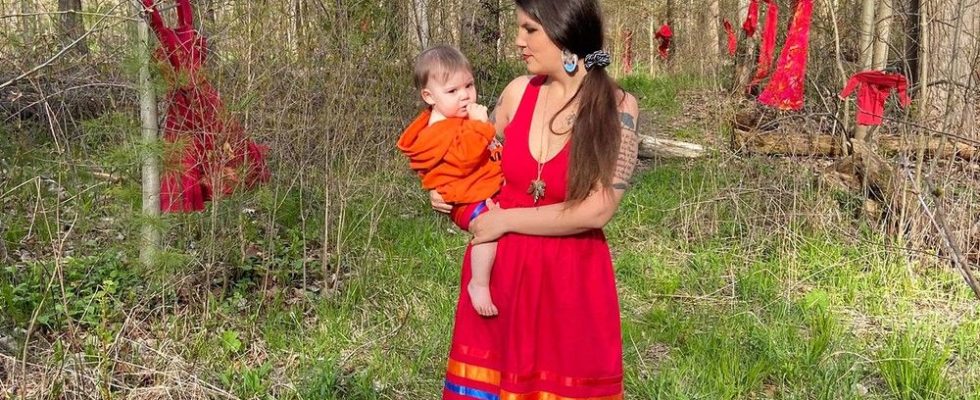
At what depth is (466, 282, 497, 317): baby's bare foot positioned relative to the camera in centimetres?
232

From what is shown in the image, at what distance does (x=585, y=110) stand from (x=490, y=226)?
1.31ft

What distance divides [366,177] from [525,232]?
109 inches

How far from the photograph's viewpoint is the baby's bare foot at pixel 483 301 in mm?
2320

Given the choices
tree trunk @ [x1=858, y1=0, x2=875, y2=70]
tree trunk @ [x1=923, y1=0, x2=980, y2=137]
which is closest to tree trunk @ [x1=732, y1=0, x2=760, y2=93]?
tree trunk @ [x1=858, y1=0, x2=875, y2=70]

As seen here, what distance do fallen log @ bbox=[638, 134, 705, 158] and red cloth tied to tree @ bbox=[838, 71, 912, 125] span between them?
12.1 feet

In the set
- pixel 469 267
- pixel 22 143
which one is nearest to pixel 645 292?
pixel 469 267

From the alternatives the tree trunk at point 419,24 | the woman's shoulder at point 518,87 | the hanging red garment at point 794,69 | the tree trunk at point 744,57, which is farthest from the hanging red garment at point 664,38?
the woman's shoulder at point 518,87

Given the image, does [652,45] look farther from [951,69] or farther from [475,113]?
[475,113]

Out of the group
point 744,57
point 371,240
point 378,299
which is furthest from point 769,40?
point 378,299

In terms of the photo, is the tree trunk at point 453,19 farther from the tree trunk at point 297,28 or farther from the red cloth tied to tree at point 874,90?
the red cloth tied to tree at point 874,90

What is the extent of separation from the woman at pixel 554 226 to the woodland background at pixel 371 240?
1.34 meters

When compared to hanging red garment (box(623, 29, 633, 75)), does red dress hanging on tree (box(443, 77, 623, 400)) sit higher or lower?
lower

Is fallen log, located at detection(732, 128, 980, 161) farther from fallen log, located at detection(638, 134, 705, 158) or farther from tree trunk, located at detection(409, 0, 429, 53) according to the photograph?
fallen log, located at detection(638, 134, 705, 158)

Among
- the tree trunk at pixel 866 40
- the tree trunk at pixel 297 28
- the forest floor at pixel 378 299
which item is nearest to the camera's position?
the forest floor at pixel 378 299
